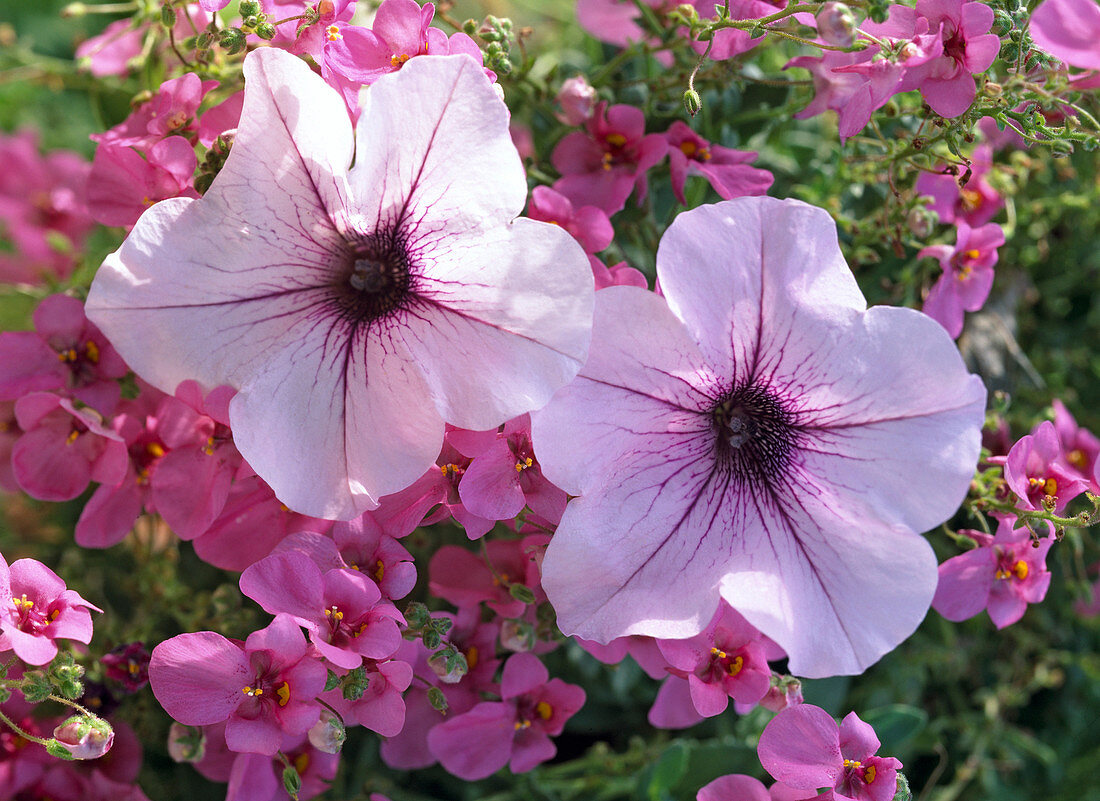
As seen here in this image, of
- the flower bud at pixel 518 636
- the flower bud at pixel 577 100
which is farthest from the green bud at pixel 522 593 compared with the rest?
the flower bud at pixel 577 100

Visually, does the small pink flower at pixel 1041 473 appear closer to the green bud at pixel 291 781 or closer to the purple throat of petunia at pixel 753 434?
the purple throat of petunia at pixel 753 434

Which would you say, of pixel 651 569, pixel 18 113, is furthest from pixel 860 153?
pixel 18 113

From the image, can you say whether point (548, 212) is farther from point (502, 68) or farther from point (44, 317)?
point (44, 317)

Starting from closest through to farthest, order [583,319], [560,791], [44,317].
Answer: [583,319]
[44,317]
[560,791]

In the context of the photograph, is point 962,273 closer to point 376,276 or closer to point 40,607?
point 376,276

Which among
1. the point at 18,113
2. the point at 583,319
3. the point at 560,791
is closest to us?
the point at 583,319
